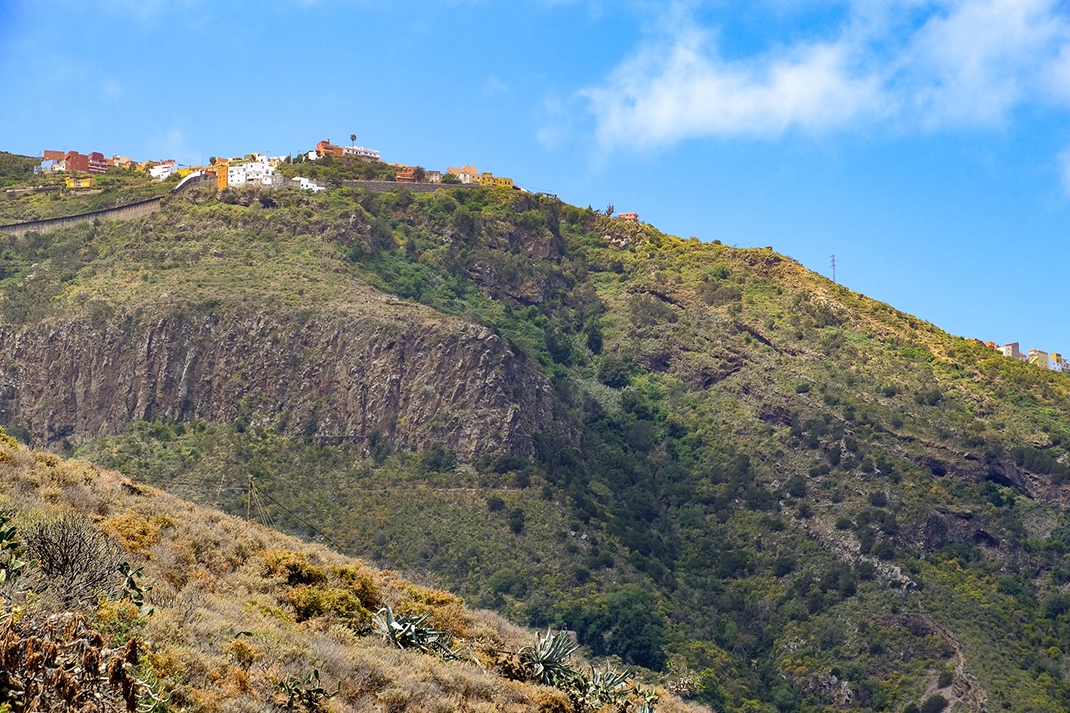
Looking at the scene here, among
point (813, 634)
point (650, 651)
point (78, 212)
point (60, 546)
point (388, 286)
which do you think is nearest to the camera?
point (60, 546)

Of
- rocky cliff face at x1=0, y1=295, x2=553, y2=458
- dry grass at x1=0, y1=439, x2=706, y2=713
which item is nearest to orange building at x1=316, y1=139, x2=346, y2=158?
rocky cliff face at x1=0, y1=295, x2=553, y2=458

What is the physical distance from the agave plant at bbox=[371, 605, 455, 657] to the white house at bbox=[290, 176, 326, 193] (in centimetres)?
8978

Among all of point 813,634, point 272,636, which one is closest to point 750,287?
point 813,634

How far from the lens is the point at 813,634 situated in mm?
69312

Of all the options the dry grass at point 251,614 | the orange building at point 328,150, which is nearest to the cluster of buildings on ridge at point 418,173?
the orange building at point 328,150

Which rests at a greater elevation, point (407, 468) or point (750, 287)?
point (750, 287)

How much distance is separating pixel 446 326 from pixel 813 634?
1156 inches

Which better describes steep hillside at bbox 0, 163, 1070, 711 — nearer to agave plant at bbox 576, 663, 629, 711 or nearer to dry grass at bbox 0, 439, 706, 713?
dry grass at bbox 0, 439, 706, 713

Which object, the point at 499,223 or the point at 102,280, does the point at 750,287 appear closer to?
the point at 499,223

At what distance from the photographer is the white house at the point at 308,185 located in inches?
4382

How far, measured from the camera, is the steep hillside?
6800cm

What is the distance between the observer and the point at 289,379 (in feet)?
270

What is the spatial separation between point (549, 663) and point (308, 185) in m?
91.2

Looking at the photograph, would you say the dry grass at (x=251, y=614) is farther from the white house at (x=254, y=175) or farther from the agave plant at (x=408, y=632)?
the white house at (x=254, y=175)
